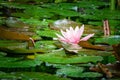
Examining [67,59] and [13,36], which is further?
[13,36]

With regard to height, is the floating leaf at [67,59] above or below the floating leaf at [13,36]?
below

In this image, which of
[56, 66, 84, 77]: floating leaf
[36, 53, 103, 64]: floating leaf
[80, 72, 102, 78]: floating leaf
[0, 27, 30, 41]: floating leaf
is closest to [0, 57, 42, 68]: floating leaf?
[36, 53, 103, 64]: floating leaf

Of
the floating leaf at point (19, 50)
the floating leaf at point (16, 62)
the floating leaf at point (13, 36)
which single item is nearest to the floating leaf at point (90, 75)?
the floating leaf at point (16, 62)

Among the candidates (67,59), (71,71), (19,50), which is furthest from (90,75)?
(19,50)

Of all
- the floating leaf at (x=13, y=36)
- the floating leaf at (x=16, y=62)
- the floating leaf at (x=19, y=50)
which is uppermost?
the floating leaf at (x=13, y=36)

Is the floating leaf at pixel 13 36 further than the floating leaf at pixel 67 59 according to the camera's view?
Yes

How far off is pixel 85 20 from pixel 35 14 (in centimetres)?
51

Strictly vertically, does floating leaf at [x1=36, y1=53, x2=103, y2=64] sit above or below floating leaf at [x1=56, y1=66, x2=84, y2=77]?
Result: above

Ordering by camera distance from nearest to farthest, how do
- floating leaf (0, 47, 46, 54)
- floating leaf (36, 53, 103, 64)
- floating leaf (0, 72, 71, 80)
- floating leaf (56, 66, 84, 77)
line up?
floating leaf (0, 72, 71, 80)
floating leaf (56, 66, 84, 77)
floating leaf (36, 53, 103, 64)
floating leaf (0, 47, 46, 54)

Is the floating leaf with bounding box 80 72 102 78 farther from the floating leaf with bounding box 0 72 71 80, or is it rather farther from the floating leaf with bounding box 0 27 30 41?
the floating leaf with bounding box 0 27 30 41

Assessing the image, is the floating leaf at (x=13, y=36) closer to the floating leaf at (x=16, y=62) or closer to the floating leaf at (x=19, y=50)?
the floating leaf at (x=19, y=50)

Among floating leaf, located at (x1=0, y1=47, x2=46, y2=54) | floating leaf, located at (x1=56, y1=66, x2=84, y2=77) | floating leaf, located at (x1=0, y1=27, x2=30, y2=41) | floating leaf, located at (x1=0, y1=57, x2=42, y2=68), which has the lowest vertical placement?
floating leaf, located at (x1=56, y1=66, x2=84, y2=77)

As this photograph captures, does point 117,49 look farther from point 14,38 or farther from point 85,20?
point 85,20

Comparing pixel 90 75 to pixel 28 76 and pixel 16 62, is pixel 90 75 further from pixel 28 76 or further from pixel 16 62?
pixel 16 62
